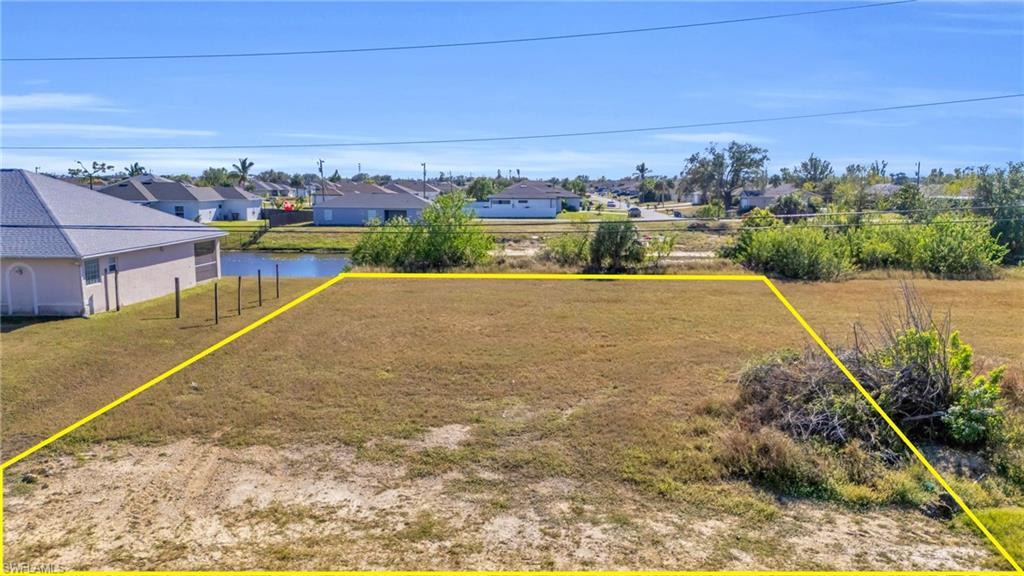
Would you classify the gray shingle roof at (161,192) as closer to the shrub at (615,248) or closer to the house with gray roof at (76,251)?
the house with gray roof at (76,251)

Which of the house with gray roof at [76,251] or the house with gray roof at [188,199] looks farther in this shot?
the house with gray roof at [188,199]

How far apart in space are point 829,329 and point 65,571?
15.3m

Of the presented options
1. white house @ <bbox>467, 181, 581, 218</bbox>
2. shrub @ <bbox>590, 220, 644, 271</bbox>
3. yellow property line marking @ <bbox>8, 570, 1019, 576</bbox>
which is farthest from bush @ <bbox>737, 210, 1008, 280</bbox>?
white house @ <bbox>467, 181, 581, 218</bbox>

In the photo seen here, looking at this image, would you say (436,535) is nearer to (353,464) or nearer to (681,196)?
(353,464)

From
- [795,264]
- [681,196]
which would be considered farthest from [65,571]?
[681,196]

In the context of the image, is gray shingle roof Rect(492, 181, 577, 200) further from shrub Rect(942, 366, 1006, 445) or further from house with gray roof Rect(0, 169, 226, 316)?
shrub Rect(942, 366, 1006, 445)

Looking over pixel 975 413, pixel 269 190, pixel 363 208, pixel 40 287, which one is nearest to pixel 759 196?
pixel 363 208

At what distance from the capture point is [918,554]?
645cm

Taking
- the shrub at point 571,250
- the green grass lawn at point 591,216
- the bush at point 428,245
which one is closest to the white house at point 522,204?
the green grass lawn at point 591,216

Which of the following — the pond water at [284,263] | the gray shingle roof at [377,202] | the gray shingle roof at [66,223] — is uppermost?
the gray shingle roof at [377,202]

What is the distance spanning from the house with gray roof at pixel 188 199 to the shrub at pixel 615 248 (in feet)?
105

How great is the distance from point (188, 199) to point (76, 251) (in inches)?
1404

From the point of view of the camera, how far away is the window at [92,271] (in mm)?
17516

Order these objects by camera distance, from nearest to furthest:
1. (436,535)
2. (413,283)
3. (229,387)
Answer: (436,535) < (229,387) < (413,283)
